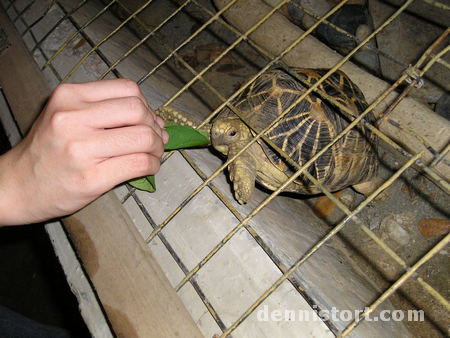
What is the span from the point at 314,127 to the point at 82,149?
1497mm

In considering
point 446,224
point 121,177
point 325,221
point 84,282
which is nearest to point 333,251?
point 325,221

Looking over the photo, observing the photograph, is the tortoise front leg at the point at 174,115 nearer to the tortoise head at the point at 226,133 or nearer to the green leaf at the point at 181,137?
the tortoise head at the point at 226,133

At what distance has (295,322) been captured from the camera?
4.87 feet

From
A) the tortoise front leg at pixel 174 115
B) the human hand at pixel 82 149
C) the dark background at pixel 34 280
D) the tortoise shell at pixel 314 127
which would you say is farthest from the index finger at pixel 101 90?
the dark background at pixel 34 280

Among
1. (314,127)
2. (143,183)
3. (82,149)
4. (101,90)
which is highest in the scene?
(101,90)

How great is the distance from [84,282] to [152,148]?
1.07 metres

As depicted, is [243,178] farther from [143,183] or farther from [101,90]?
[101,90]

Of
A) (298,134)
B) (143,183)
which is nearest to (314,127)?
(298,134)

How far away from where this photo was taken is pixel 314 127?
2.16 metres

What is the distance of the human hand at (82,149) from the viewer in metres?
1.09

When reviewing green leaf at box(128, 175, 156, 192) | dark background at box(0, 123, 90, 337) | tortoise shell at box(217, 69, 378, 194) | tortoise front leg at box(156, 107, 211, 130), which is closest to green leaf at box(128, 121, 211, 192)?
green leaf at box(128, 175, 156, 192)

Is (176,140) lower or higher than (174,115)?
lower

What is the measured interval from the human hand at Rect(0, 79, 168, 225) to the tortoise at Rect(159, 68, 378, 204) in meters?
0.88

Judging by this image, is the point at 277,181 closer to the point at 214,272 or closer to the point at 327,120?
the point at 327,120
